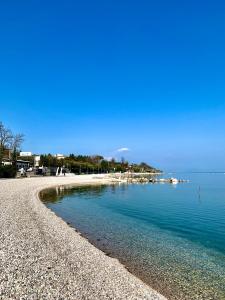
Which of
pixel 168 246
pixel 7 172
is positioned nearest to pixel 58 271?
pixel 168 246

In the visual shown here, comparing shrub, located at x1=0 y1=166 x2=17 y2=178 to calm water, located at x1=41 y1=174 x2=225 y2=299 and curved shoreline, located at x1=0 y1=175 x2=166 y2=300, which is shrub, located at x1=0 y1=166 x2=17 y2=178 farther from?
curved shoreline, located at x1=0 y1=175 x2=166 y2=300

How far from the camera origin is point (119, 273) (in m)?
11.5

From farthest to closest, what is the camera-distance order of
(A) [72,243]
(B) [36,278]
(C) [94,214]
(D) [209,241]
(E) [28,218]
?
1. (C) [94,214]
2. (E) [28,218]
3. (D) [209,241]
4. (A) [72,243]
5. (B) [36,278]

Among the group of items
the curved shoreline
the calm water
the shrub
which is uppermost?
the shrub

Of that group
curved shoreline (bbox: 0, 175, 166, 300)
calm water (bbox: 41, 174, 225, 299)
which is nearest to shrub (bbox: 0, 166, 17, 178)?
calm water (bbox: 41, 174, 225, 299)

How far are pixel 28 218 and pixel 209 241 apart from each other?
454 inches

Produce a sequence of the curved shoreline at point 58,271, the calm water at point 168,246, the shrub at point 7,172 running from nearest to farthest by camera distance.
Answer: the curved shoreline at point 58,271, the calm water at point 168,246, the shrub at point 7,172

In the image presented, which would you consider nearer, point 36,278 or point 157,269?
point 36,278

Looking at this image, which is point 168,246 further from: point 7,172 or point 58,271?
point 7,172

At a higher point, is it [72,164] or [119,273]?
[72,164]

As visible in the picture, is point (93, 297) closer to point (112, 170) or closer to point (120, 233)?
point (120, 233)

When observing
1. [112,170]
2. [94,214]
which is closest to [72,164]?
[112,170]

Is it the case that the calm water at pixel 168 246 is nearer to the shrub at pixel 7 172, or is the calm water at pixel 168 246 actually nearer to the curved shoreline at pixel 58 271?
the curved shoreline at pixel 58 271

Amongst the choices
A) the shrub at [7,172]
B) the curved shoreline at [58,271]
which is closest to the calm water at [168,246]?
the curved shoreline at [58,271]
